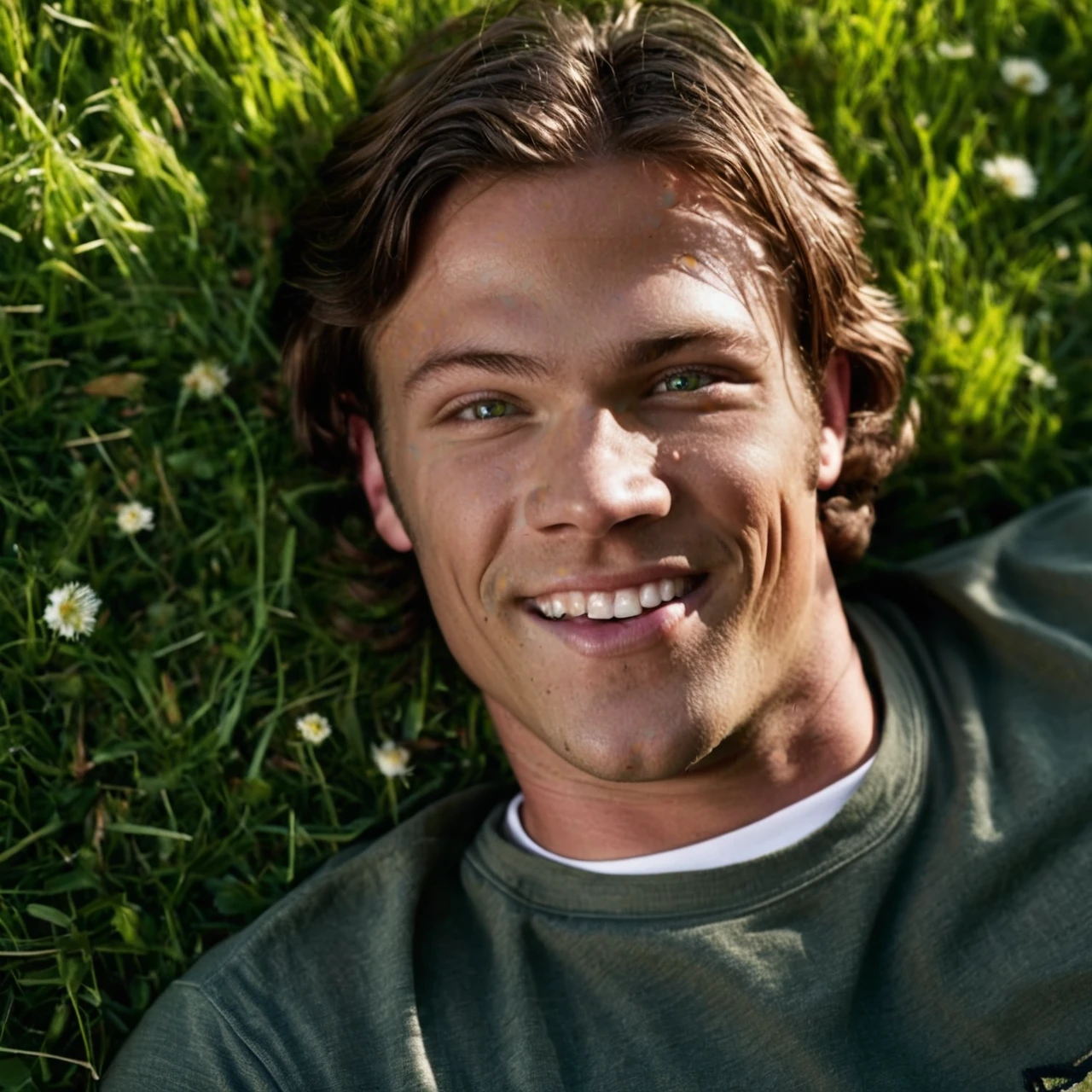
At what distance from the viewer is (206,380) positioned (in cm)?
340

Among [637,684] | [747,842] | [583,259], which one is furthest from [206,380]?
[747,842]

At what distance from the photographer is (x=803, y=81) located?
3881 mm

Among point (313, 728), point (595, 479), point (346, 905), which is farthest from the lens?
point (313, 728)

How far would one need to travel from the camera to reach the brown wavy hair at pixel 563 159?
2.80 meters

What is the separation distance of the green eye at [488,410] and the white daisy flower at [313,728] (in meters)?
0.96

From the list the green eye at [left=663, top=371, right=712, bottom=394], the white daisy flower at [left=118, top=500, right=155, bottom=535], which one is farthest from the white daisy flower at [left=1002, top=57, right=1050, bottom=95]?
the white daisy flower at [left=118, top=500, right=155, bottom=535]

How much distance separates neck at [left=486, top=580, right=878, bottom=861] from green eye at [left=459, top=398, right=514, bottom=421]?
73 cm

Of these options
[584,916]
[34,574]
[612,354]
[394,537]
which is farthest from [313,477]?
[584,916]

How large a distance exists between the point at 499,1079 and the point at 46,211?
7.63ft

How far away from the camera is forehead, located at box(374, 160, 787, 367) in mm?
2689

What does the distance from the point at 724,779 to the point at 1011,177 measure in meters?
2.19

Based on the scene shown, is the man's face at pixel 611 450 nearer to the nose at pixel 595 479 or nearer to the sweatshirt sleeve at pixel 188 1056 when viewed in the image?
the nose at pixel 595 479

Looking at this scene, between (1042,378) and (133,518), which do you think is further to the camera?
(1042,378)

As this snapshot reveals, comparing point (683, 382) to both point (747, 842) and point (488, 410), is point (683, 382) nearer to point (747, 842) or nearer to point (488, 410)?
point (488, 410)
